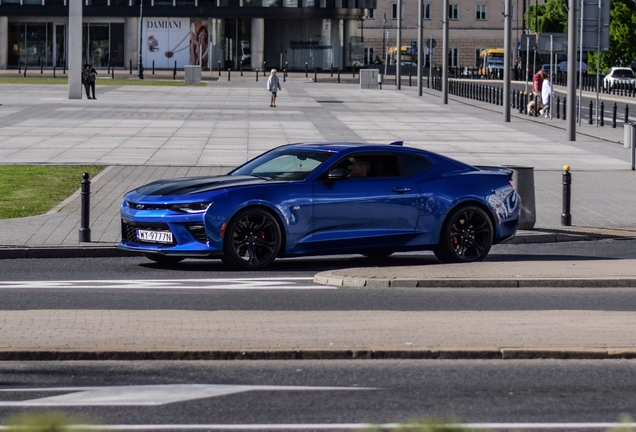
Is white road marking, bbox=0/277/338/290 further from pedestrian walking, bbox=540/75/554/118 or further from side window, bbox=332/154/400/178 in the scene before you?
pedestrian walking, bbox=540/75/554/118

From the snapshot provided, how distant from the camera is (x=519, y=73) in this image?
111062 mm

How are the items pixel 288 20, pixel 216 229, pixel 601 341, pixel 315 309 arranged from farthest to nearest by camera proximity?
pixel 288 20
pixel 216 229
pixel 315 309
pixel 601 341

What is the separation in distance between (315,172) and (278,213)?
0.69m

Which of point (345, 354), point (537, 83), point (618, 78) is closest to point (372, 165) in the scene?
point (345, 354)

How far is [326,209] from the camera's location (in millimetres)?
13547

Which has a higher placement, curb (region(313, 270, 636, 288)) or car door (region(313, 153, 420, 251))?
car door (region(313, 153, 420, 251))

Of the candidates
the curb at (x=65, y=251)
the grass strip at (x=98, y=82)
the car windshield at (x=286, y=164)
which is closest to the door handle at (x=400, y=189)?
the car windshield at (x=286, y=164)

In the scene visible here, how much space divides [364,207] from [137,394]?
Result: 6728 millimetres

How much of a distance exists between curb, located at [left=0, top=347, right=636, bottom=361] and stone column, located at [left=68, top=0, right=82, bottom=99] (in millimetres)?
45873

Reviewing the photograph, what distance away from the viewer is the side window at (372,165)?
547 inches

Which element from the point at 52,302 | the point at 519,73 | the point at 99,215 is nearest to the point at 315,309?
the point at 52,302

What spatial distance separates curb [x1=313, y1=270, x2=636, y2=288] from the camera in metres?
12.2

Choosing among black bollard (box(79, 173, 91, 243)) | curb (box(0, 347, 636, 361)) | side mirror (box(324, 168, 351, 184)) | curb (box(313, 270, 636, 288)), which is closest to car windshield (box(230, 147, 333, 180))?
side mirror (box(324, 168, 351, 184))

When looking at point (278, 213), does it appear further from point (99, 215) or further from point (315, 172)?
point (99, 215)
